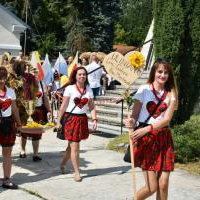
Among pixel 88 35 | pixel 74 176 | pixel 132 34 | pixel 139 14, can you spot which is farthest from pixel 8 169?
pixel 132 34

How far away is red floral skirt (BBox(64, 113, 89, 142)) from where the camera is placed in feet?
25.5

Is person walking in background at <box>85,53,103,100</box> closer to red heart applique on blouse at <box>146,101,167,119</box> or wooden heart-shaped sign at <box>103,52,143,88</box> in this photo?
wooden heart-shaped sign at <box>103,52,143,88</box>

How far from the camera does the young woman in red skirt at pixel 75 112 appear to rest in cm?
778

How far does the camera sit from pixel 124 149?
10.4 m

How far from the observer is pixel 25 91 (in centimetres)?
883

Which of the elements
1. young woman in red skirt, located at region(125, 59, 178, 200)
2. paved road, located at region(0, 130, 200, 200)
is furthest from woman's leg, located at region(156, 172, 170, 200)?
paved road, located at region(0, 130, 200, 200)

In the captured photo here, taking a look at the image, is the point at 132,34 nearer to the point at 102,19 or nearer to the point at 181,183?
the point at 102,19

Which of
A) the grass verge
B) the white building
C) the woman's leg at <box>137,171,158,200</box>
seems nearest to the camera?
the woman's leg at <box>137,171,158,200</box>

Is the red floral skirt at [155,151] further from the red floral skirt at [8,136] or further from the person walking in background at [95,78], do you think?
the person walking in background at [95,78]

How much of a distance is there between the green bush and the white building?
21.1m

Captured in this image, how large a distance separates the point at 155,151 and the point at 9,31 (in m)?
25.4

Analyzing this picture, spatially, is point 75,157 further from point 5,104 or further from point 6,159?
point 5,104

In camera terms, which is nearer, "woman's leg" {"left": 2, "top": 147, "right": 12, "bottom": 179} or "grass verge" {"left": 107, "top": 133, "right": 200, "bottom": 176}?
"woman's leg" {"left": 2, "top": 147, "right": 12, "bottom": 179}

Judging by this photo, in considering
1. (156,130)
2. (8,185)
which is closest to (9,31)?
(8,185)
